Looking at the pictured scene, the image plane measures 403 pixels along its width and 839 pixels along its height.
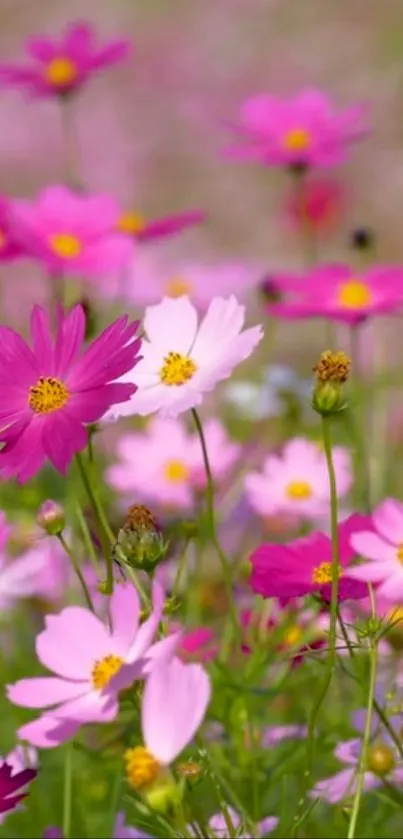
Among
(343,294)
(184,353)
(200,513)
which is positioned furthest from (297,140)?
(184,353)

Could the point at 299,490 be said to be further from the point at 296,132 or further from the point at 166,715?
the point at 166,715

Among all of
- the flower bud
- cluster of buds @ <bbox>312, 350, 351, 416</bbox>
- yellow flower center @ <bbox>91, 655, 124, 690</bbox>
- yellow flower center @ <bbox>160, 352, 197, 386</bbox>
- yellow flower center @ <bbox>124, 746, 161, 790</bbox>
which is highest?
yellow flower center @ <bbox>160, 352, 197, 386</bbox>

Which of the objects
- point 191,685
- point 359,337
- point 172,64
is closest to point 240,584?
point 191,685

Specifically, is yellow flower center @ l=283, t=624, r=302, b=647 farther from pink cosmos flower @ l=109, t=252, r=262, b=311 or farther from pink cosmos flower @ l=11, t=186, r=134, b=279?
pink cosmos flower @ l=109, t=252, r=262, b=311

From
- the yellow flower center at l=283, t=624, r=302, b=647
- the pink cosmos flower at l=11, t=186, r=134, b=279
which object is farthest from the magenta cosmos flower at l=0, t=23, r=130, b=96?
the yellow flower center at l=283, t=624, r=302, b=647

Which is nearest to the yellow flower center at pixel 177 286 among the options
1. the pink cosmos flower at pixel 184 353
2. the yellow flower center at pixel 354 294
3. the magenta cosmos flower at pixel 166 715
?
the yellow flower center at pixel 354 294

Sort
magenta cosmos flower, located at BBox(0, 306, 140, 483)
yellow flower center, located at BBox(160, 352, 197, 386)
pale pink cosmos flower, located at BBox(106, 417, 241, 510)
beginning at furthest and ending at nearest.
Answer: pale pink cosmos flower, located at BBox(106, 417, 241, 510) → yellow flower center, located at BBox(160, 352, 197, 386) → magenta cosmos flower, located at BBox(0, 306, 140, 483)

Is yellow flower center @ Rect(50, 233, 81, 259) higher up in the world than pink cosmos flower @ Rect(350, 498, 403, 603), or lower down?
higher up
